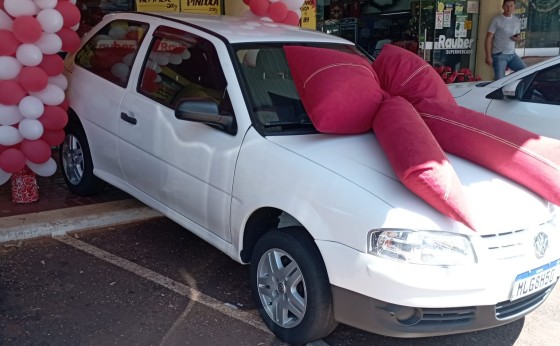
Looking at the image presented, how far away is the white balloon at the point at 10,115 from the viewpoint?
4.72 meters

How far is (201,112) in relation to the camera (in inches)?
145

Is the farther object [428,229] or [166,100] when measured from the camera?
[166,100]

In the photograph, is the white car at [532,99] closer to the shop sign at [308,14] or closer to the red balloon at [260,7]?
the red balloon at [260,7]

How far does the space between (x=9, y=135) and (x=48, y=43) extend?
778 mm

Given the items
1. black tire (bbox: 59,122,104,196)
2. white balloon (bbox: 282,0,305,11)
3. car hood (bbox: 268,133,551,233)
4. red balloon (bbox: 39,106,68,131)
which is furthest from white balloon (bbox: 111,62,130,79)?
white balloon (bbox: 282,0,305,11)

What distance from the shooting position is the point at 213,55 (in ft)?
13.4

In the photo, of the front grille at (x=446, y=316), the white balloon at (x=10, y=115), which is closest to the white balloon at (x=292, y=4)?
the white balloon at (x=10, y=115)

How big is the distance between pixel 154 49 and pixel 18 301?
78.9 inches

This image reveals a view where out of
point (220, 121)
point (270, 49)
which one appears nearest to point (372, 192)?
point (220, 121)

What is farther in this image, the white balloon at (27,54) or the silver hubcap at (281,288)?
the white balloon at (27,54)

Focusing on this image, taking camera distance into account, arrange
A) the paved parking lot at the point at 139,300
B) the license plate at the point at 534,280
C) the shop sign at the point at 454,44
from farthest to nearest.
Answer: the shop sign at the point at 454,44
the paved parking lot at the point at 139,300
the license plate at the point at 534,280

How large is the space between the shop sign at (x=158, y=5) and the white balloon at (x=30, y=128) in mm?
3741

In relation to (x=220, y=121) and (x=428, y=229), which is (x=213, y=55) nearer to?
(x=220, y=121)

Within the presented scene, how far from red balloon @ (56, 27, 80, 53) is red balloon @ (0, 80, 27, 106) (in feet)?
1.62
